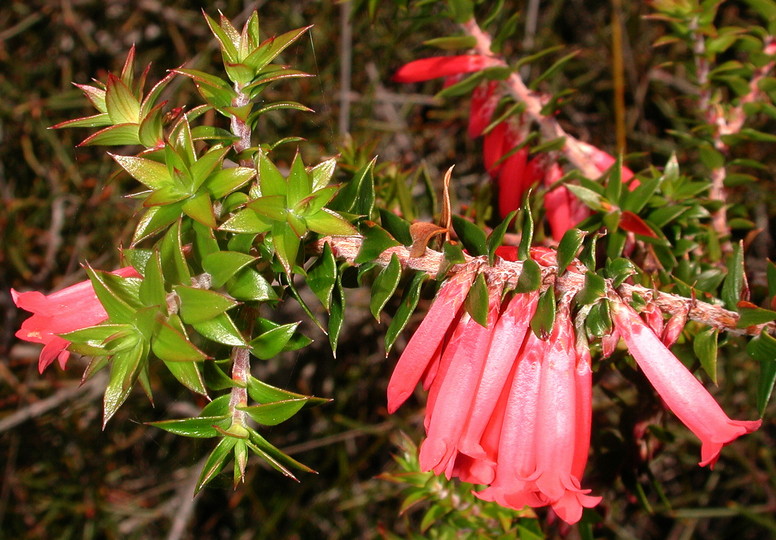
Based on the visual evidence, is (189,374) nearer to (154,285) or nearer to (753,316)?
(154,285)

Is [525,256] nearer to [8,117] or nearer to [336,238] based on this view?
[336,238]

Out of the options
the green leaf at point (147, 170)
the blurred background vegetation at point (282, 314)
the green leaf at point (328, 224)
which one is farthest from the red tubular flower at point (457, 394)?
the blurred background vegetation at point (282, 314)

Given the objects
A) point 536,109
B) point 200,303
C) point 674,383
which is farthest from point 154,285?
point 536,109

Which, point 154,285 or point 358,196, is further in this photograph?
point 358,196

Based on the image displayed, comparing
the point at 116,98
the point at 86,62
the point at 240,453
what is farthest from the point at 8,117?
the point at 240,453

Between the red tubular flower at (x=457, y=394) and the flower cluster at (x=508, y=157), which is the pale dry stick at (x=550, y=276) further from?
the flower cluster at (x=508, y=157)
